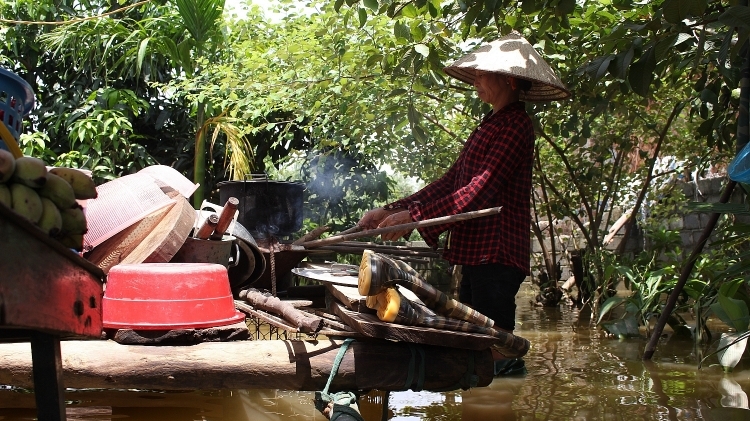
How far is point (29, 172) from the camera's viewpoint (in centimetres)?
149

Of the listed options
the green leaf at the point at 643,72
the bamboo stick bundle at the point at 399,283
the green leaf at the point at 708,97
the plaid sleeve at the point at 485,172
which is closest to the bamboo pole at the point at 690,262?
the green leaf at the point at 708,97

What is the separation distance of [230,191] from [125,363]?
3691mm

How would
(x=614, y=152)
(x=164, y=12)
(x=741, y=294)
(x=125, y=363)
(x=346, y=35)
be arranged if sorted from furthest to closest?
1. (x=164, y=12)
2. (x=614, y=152)
3. (x=346, y=35)
4. (x=741, y=294)
5. (x=125, y=363)

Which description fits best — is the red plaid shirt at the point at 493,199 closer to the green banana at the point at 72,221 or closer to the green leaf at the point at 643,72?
the green leaf at the point at 643,72

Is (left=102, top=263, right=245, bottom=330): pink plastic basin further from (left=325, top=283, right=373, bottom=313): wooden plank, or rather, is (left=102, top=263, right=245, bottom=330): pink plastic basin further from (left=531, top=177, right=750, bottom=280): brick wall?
(left=531, top=177, right=750, bottom=280): brick wall

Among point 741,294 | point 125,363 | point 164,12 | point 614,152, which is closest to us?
point 125,363

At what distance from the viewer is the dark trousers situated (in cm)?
356

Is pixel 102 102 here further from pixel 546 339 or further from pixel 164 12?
pixel 546 339

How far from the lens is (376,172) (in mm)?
10023

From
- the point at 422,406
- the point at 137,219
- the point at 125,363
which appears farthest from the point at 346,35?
the point at 125,363

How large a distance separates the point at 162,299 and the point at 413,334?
3.81 ft

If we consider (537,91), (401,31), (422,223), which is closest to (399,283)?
(422,223)

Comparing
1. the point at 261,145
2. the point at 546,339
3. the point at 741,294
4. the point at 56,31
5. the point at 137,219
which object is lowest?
the point at 546,339

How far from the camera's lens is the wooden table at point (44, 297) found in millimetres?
1386
